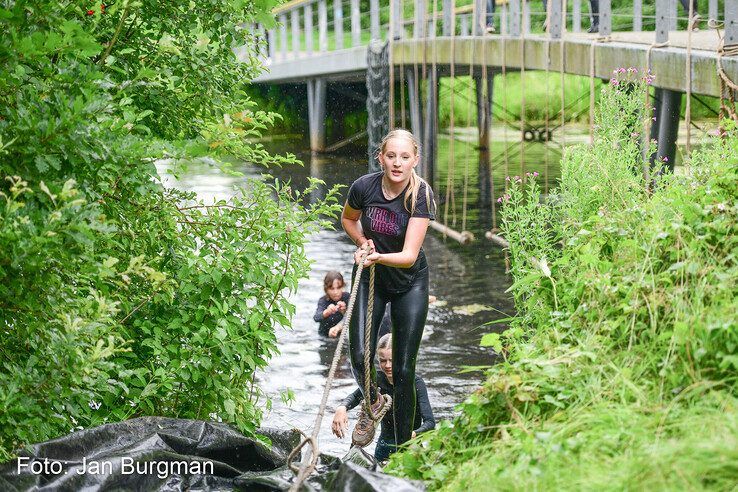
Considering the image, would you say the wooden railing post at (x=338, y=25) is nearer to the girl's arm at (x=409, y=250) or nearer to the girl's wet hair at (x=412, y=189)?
the girl's wet hair at (x=412, y=189)

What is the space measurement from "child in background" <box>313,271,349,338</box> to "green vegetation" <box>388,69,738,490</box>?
16.2 ft

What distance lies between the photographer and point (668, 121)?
10.9 m

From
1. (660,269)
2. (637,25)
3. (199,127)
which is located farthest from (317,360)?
(637,25)

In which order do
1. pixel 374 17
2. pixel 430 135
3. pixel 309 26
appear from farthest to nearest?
pixel 309 26
pixel 430 135
pixel 374 17

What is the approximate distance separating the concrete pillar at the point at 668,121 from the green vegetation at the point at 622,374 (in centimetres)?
597

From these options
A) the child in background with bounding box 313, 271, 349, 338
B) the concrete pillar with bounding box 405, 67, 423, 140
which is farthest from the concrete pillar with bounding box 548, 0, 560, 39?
Result: the concrete pillar with bounding box 405, 67, 423, 140

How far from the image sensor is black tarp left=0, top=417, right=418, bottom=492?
13.1 ft

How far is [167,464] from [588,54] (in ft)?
27.8

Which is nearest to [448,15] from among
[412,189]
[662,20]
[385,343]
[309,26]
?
[662,20]

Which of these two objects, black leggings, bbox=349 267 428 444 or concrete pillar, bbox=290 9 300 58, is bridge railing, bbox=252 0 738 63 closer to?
concrete pillar, bbox=290 9 300 58

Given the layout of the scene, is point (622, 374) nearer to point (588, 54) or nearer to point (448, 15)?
point (588, 54)

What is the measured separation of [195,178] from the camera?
22562mm

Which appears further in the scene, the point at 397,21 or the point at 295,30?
the point at 295,30

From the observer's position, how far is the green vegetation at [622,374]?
316 centimetres
